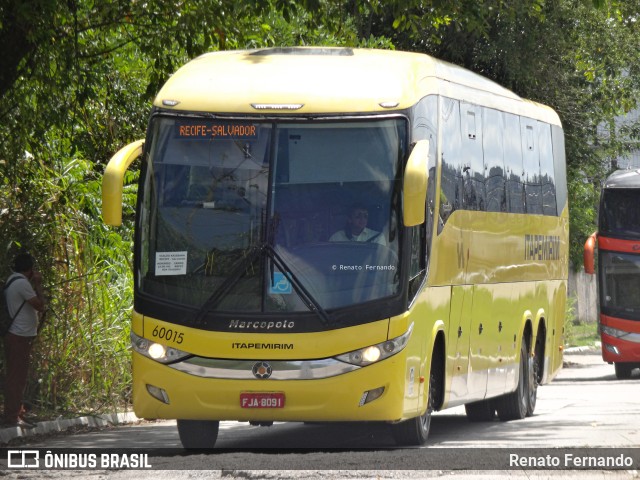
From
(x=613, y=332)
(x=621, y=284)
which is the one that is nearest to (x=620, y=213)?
(x=621, y=284)

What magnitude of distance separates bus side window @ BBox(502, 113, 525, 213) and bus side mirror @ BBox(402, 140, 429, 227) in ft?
16.9

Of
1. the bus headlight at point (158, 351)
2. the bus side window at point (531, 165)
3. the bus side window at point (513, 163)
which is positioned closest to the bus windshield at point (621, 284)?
the bus side window at point (531, 165)

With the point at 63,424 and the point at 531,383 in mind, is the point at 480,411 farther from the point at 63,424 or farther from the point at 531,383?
the point at 63,424

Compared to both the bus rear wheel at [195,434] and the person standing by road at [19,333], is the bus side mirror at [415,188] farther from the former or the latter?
the person standing by road at [19,333]

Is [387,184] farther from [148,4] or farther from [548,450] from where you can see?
[148,4]

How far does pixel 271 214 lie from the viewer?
12.4m

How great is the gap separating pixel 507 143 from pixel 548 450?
538 cm

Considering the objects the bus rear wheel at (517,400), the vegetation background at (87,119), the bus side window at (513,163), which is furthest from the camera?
the bus rear wheel at (517,400)

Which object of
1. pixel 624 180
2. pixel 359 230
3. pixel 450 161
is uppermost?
pixel 624 180

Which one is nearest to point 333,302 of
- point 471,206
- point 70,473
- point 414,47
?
point 70,473

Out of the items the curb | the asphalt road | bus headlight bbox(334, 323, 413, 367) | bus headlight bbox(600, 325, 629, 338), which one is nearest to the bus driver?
bus headlight bbox(334, 323, 413, 367)

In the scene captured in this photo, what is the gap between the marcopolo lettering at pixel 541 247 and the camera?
60.0 feet

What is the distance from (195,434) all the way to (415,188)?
3228 mm

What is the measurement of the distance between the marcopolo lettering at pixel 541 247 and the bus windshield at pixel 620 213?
9352mm
